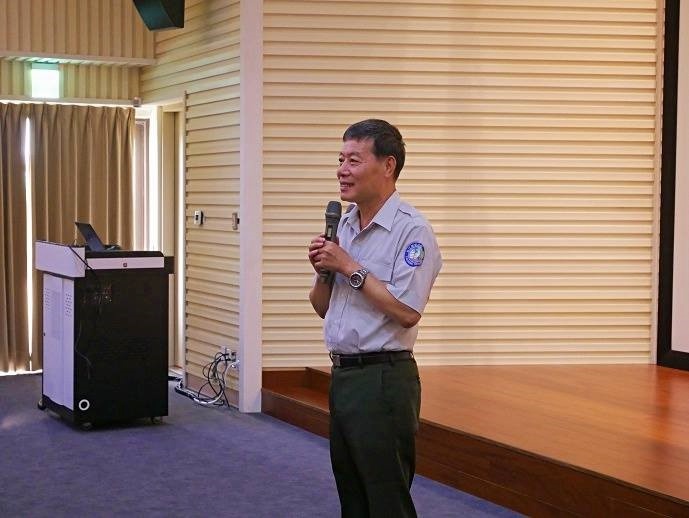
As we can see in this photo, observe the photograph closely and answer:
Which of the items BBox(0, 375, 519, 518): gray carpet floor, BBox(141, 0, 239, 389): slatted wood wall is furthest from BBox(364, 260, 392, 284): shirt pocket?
BBox(141, 0, 239, 389): slatted wood wall

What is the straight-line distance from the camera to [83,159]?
8.64m

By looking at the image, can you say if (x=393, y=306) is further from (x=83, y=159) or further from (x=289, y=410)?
(x=83, y=159)

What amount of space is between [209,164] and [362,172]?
4.68 m

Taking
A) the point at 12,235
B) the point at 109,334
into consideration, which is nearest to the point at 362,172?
the point at 109,334

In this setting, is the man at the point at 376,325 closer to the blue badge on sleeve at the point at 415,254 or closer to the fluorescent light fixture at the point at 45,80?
the blue badge on sleeve at the point at 415,254

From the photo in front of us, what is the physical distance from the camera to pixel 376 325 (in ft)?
9.75

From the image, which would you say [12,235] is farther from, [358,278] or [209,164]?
[358,278]

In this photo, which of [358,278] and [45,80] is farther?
[45,80]

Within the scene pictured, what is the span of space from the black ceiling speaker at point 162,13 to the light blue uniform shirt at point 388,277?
16.1 ft

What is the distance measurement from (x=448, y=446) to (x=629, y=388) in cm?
156

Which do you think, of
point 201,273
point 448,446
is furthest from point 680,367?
point 201,273

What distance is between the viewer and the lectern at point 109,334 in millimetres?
6320

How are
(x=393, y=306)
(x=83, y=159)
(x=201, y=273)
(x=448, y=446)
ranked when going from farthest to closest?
(x=83, y=159)
(x=201, y=273)
(x=448, y=446)
(x=393, y=306)

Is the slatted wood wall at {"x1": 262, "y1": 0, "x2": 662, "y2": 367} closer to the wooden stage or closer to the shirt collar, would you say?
the wooden stage
